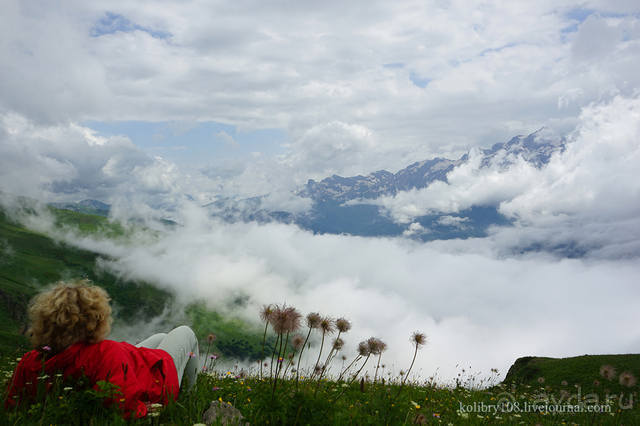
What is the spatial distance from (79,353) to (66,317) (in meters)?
0.49

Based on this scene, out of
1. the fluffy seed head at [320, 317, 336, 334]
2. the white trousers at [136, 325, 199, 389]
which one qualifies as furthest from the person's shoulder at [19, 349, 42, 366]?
the fluffy seed head at [320, 317, 336, 334]

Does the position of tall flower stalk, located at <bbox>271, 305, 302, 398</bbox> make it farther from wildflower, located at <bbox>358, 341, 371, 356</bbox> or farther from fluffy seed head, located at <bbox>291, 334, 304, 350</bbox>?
wildflower, located at <bbox>358, 341, 371, 356</bbox>

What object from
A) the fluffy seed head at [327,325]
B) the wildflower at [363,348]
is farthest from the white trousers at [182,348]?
the wildflower at [363,348]

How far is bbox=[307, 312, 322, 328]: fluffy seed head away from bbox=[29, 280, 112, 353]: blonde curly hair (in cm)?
245

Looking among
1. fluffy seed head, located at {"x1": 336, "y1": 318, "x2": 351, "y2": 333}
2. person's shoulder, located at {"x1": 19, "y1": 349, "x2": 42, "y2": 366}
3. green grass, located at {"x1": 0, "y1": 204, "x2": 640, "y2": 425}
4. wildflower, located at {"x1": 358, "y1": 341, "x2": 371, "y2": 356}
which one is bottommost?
green grass, located at {"x1": 0, "y1": 204, "x2": 640, "y2": 425}

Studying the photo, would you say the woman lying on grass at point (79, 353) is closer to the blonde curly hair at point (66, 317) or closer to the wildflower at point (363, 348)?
the blonde curly hair at point (66, 317)

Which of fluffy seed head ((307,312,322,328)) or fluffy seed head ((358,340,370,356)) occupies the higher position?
fluffy seed head ((307,312,322,328))

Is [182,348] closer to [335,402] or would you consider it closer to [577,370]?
[335,402]

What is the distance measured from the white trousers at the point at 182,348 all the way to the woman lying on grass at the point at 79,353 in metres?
1.30

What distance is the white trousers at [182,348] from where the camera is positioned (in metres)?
5.93

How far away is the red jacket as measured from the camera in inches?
165

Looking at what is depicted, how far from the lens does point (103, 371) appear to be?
4.29 metres

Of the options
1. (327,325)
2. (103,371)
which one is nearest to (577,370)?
(327,325)

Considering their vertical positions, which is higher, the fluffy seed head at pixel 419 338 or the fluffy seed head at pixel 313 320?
the fluffy seed head at pixel 313 320
